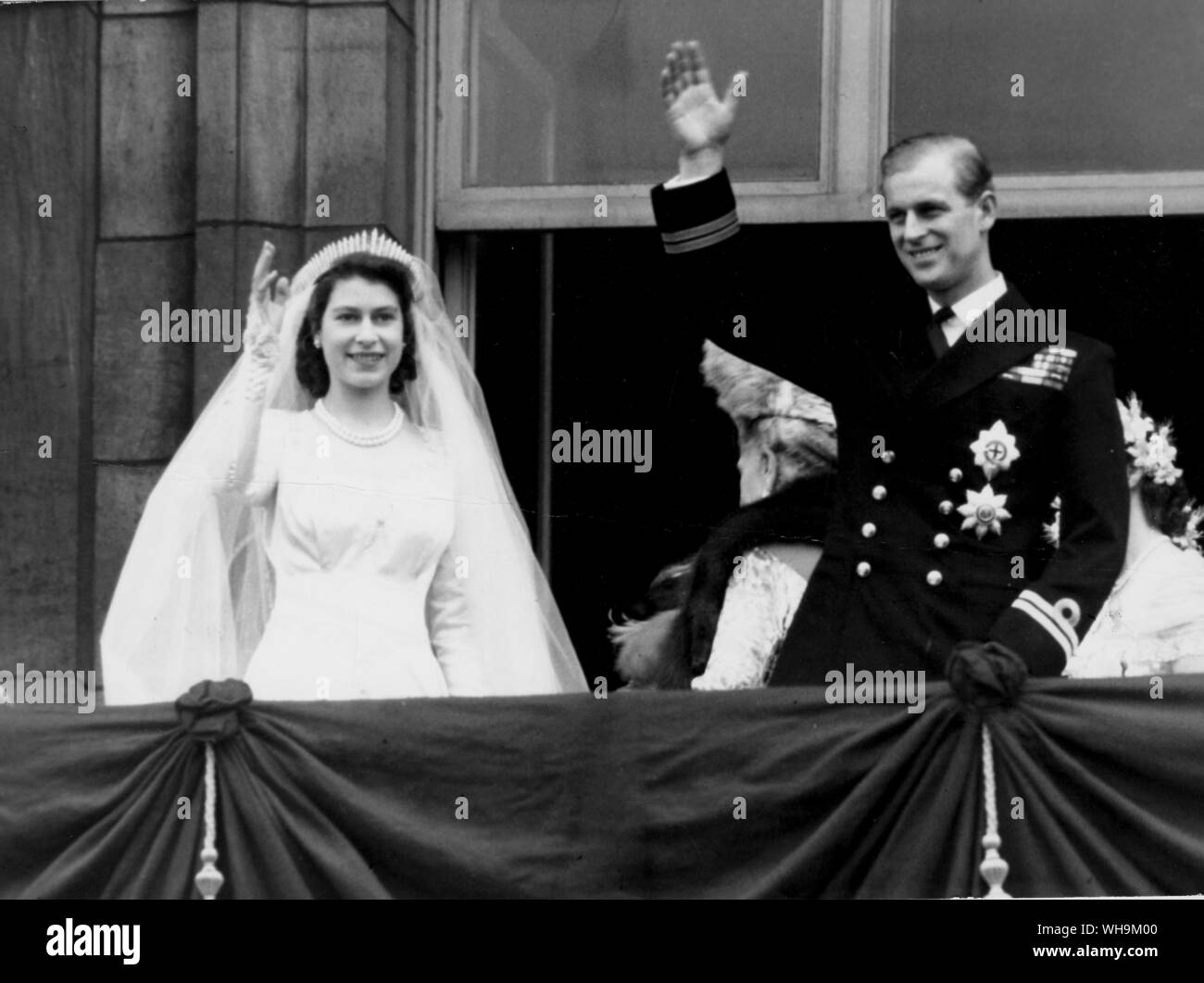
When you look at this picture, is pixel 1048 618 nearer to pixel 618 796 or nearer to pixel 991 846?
pixel 991 846

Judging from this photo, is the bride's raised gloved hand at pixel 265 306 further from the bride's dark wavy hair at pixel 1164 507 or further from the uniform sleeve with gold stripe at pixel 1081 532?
the bride's dark wavy hair at pixel 1164 507

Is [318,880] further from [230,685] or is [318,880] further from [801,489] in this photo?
[801,489]

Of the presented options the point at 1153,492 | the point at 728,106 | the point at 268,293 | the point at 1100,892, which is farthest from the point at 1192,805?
the point at 268,293

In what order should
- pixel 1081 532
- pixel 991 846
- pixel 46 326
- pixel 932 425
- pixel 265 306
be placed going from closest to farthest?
1. pixel 991 846
2. pixel 1081 532
3. pixel 932 425
4. pixel 265 306
5. pixel 46 326

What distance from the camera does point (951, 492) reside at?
9.80 metres

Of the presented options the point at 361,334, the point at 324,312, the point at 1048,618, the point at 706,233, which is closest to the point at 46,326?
the point at 324,312

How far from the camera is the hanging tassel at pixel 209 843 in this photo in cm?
916

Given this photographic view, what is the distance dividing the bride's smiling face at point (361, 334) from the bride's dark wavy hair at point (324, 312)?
0.02m

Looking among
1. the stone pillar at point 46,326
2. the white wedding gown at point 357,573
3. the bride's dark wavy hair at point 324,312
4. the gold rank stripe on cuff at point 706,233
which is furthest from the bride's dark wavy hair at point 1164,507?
the stone pillar at point 46,326

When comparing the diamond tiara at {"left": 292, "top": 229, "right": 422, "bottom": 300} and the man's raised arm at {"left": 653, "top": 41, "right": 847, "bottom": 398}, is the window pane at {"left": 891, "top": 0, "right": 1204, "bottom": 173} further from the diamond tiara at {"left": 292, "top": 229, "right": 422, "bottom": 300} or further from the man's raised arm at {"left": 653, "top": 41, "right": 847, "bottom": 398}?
the diamond tiara at {"left": 292, "top": 229, "right": 422, "bottom": 300}

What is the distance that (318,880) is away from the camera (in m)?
9.20

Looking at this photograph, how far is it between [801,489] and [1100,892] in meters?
1.78

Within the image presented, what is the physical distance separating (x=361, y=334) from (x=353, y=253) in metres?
0.29

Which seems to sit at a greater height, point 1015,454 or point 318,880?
point 1015,454
